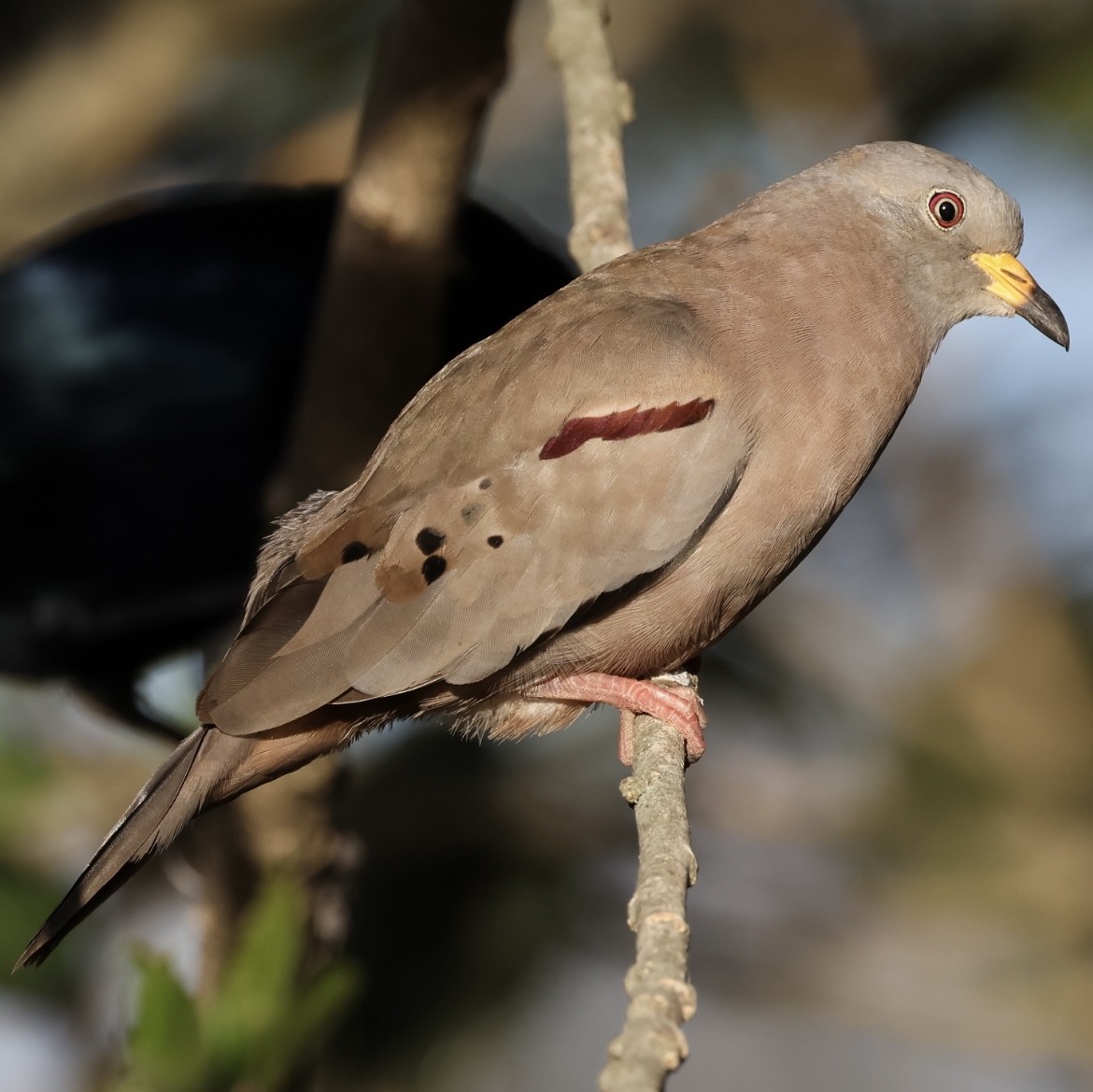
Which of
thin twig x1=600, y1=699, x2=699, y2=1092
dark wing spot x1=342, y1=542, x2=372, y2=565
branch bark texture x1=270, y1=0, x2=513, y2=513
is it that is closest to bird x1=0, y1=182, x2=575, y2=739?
branch bark texture x1=270, y1=0, x2=513, y2=513

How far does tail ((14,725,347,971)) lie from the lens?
3369mm

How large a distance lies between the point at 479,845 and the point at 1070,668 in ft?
8.11

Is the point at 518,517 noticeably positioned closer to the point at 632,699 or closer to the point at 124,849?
the point at 632,699

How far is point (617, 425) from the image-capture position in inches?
133

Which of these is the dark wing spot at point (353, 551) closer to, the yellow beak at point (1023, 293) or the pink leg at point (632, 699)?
the pink leg at point (632, 699)

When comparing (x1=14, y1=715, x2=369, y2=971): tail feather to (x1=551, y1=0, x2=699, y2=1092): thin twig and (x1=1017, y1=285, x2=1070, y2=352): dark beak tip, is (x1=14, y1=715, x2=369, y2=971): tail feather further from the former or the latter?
(x1=1017, y1=285, x2=1070, y2=352): dark beak tip

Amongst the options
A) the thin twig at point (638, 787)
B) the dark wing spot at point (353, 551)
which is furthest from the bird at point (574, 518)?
the thin twig at point (638, 787)

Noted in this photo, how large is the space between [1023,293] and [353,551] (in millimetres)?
1751

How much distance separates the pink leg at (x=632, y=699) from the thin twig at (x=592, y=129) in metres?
1.19

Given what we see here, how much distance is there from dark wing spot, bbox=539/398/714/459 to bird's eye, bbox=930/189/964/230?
0.90 meters

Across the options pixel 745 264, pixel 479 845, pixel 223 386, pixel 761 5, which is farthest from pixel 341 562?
pixel 761 5

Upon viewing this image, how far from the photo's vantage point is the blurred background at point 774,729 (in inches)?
245

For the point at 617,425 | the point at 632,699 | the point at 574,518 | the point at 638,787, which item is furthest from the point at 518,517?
the point at 638,787

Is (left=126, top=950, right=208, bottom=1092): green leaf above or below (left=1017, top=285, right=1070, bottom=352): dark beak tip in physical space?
below
